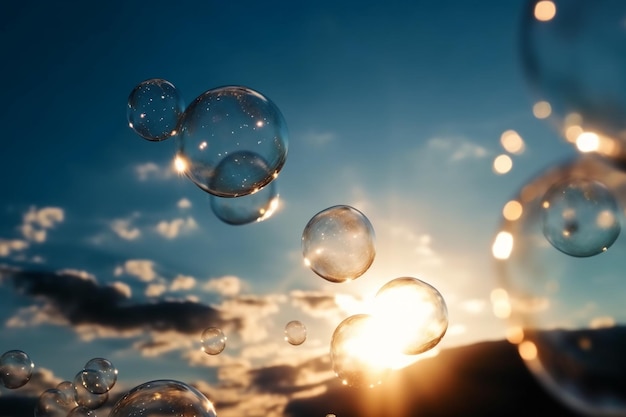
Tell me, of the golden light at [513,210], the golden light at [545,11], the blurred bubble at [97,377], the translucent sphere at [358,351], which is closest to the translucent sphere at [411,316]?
the translucent sphere at [358,351]

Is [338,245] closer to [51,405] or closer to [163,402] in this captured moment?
[163,402]

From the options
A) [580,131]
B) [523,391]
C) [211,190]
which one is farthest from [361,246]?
[523,391]

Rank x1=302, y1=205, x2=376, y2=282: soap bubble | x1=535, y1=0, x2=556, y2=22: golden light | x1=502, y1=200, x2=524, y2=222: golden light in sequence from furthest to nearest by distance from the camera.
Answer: x1=302, y1=205, x2=376, y2=282: soap bubble < x1=502, y1=200, x2=524, y2=222: golden light < x1=535, y1=0, x2=556, y2=22: golden light

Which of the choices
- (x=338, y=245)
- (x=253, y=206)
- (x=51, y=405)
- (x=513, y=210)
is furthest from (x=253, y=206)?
(x=51, y=405)

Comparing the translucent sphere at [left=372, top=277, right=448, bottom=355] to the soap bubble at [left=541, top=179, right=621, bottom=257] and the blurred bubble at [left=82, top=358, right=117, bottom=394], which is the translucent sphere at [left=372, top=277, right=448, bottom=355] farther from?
the blurred bubble at [left=82, top=358, right=117, bottom=394]

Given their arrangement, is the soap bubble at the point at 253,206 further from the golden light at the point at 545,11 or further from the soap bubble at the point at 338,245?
the golden light at the point at 545,11

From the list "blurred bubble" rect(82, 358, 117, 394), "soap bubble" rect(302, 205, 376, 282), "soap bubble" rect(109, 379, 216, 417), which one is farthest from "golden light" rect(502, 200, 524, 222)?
"blurred bubble" rect(82, 358, 117, 394)
